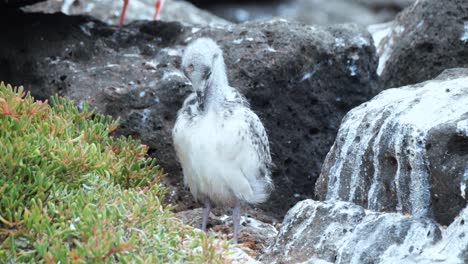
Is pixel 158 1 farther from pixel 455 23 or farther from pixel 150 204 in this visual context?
pixel 150 204

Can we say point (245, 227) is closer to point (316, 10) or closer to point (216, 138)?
point (216, 138)

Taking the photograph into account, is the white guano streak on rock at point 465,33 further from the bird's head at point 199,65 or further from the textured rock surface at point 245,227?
the bird's head at point 199,65

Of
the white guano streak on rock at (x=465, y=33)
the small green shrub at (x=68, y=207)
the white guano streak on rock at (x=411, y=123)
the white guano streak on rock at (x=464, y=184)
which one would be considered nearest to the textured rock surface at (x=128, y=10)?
the white guano streak on rock at (x=465, y=33)

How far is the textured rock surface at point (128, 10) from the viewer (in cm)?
1270

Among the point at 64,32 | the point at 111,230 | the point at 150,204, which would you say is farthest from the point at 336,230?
the point at 64,32

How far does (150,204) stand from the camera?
18.2 ft

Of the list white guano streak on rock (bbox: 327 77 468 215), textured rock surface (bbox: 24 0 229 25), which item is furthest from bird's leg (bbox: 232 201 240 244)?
textured rock surface (bbox: 24 0 229 25)

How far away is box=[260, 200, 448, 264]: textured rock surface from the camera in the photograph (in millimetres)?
5727

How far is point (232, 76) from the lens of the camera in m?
8.34

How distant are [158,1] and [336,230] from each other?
7.74 m

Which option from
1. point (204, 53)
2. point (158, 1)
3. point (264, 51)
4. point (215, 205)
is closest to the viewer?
point (204, 53)

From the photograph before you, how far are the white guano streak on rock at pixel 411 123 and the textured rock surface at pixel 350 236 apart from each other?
335 millimetres

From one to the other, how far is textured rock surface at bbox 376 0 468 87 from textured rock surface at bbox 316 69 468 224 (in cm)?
154

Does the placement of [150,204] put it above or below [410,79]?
below
